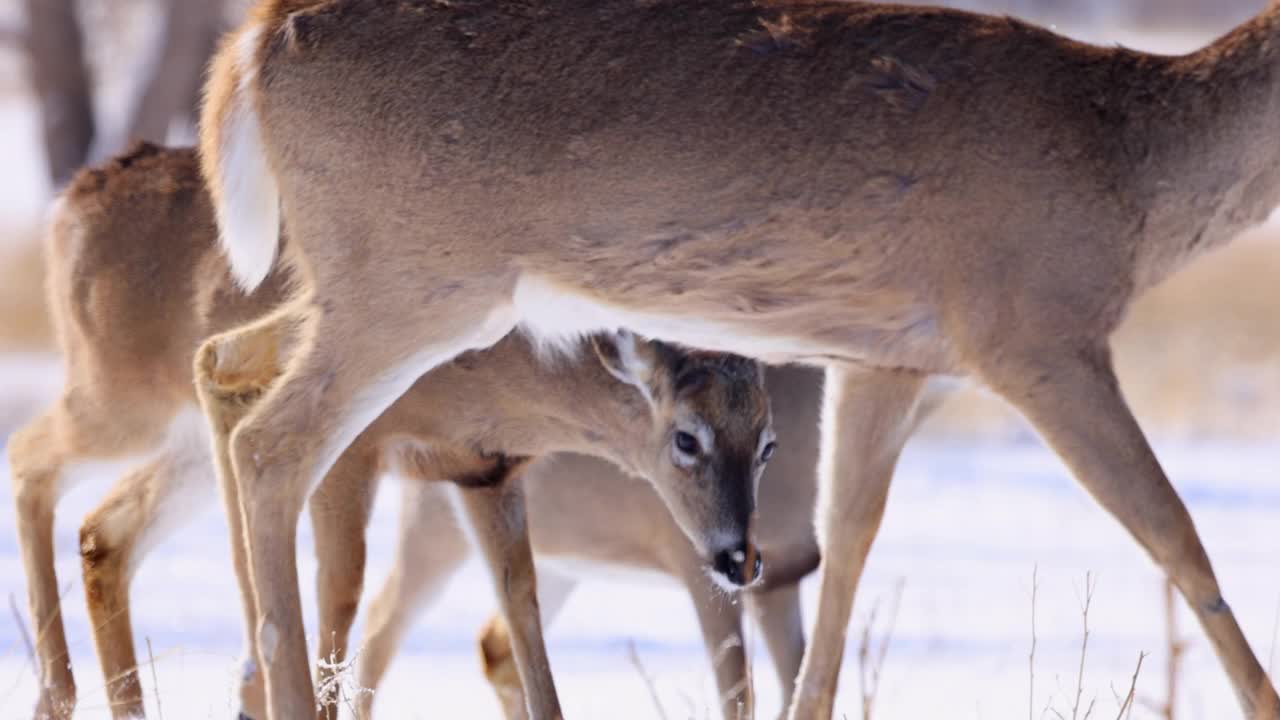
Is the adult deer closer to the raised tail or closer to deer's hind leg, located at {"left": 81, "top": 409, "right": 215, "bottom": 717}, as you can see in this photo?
the raised tail

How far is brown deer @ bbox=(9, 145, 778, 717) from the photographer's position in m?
5.74

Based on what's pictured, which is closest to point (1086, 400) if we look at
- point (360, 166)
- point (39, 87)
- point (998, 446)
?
point (360, 166)

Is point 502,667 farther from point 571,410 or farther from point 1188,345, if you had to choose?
point 1188,345

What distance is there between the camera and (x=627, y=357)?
605 centimetres

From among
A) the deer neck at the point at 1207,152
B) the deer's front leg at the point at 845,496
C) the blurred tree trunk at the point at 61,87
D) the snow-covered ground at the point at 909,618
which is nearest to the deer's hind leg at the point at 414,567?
the snow-covered ground at the point at 909,618

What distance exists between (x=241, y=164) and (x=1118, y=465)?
7.29 ft

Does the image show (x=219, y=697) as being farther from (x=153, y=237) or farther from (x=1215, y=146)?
(x=1215, y=146)

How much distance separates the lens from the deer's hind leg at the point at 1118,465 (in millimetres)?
4664

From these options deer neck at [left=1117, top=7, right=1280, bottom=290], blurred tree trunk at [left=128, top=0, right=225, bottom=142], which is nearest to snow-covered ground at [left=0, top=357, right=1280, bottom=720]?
deer neck at [left=1117, top=7, right=1280, bottom=290]

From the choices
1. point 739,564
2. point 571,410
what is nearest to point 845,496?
point 739,564

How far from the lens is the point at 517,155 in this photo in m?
4.91

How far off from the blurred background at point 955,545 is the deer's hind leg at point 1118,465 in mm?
326

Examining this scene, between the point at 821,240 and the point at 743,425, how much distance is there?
3.99 ft

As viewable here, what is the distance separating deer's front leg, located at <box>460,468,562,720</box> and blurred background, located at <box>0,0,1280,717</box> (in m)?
0.46
